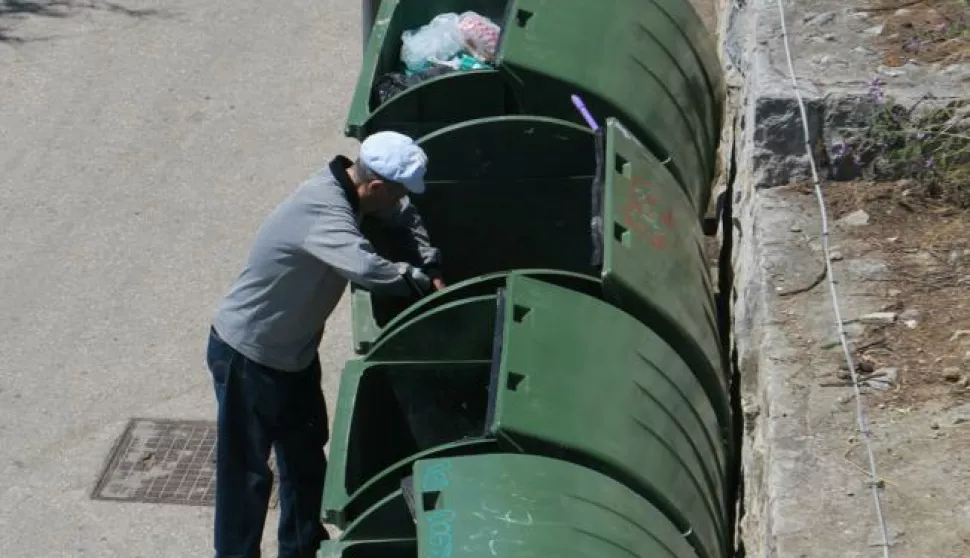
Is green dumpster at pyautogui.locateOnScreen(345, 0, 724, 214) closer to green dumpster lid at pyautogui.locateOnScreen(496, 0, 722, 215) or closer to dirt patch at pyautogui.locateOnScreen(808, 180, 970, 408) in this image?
green dumpster lid at pyautogui.locateOnScreen(496, 0, 722, 215)

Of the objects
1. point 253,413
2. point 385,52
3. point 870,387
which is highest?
point 385,52

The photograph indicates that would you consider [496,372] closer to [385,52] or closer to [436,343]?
[436,343]

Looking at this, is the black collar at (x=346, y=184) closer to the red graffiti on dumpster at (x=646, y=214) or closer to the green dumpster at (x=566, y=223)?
the green dumpster at (x=566, y=223)

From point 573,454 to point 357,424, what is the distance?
88cm

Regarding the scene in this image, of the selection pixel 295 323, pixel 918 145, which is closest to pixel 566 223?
pixel 295 323

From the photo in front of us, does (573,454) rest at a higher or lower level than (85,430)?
higher

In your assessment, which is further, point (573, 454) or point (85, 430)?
point (85, 430)

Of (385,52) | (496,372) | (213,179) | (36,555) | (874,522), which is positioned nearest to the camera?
(874,522)

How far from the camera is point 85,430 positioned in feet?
22.3

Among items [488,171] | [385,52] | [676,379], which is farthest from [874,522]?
[385,52]

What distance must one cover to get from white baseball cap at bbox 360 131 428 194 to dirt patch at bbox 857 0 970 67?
2.03 metres

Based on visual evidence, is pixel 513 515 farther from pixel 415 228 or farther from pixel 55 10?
pixel 55 10

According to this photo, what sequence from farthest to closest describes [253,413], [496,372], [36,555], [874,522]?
1. [36,555]
2. [253,413]
3. [496,372]
4. [874,522]

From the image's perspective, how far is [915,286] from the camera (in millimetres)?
5387
